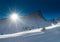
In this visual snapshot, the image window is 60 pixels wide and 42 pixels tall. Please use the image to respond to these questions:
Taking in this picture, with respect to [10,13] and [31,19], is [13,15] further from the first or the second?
[31,19]

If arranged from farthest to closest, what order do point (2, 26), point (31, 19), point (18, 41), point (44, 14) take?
point (44, 14) < point (31, 19) < point (2, 26) < point (18, 41)

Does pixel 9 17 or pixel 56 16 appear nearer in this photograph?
pixel 9 17

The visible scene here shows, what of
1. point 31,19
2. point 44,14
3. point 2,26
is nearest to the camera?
point 2,26

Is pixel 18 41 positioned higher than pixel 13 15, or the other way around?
pixel 13 15

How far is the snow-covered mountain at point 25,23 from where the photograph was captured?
1.06 meters

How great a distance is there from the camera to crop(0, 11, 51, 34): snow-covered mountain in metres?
1.06

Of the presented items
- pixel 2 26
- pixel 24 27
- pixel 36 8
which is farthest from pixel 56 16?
pixel 2 26

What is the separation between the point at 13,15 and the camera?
1091 millimetres

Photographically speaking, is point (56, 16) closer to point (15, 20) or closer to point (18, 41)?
point (15, 20)

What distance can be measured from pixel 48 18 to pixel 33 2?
1.13 feet

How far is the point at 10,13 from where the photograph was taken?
1.10m

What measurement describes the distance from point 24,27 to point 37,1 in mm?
413

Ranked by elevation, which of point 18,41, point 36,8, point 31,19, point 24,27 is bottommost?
point 18,41

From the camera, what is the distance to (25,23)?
1.16 m
